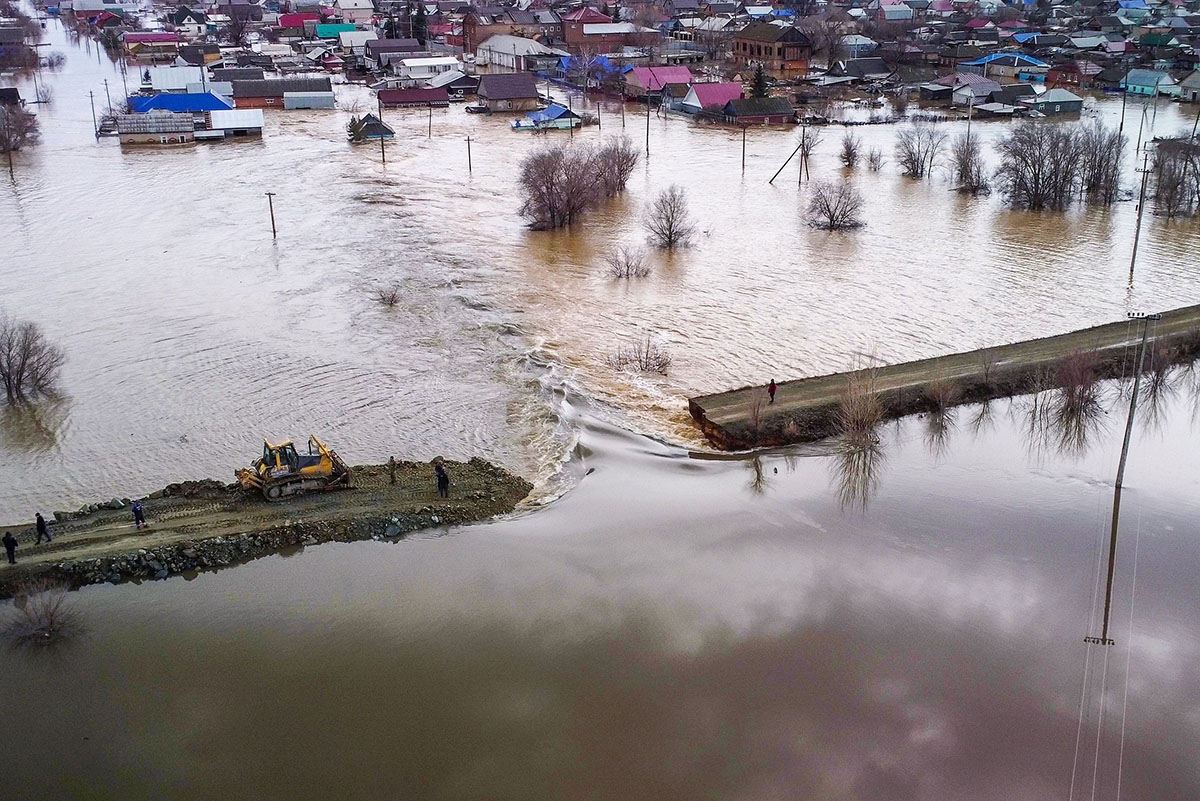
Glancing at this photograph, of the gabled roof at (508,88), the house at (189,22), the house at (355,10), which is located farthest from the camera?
the house at (355,10)

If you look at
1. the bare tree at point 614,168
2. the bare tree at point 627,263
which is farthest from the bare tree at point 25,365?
the bare tree at point 614,168

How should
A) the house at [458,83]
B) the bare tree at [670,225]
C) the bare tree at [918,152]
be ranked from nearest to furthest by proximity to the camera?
the bare tree at [670,225] → the bare tree at [918,152] → the house at [458,83]

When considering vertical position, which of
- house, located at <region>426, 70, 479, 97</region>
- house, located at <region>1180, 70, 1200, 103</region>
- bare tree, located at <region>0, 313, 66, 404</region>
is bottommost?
bare tree, located at <region>0, 313, 66, 404</region>

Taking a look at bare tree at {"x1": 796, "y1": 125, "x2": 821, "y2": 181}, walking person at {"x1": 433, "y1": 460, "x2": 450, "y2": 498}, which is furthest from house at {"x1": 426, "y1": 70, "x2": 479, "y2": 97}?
walking person at {"x1": 433, "y1": 460, "x2": 450, "y2": 498}

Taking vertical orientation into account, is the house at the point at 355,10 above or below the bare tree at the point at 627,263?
above

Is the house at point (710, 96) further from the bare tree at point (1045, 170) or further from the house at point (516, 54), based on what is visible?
the bare tree at point (1045, 170)

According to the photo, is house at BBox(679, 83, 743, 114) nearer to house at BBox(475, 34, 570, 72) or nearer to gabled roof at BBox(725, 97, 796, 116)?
gabled roof at BBox(725, 97, 796, 116)

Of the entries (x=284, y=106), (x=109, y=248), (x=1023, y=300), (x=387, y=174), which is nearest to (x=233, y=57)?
(x=284, y=106)

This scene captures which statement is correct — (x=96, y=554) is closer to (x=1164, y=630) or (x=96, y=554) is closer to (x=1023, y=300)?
(x=1164, y=630)
